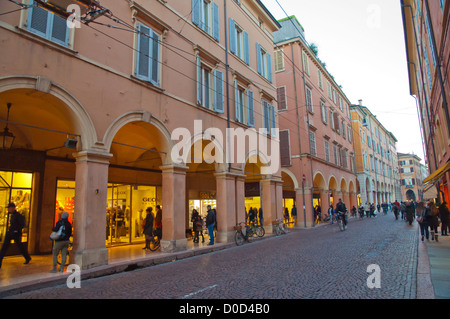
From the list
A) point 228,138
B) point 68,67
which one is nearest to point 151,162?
point 228,138

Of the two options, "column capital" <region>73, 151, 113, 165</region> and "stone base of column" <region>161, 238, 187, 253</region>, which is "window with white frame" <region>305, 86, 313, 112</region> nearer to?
"stone base of column" <region>161, 238, 187, 253</region>

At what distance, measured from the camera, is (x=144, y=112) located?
398 inches

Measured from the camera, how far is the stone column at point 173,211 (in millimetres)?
10656

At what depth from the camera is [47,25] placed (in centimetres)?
776

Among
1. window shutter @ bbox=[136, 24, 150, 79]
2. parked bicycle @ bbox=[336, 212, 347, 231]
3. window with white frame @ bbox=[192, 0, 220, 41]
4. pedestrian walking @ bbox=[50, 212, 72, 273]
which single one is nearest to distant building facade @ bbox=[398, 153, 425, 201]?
parked bicycle @ bbox=[336, 212, 347, 231]

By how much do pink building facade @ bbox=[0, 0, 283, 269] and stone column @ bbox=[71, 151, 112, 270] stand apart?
0.03 metres

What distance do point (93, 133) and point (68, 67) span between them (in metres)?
1.85

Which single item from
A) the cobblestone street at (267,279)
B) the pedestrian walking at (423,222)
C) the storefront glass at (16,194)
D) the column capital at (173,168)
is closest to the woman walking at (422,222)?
the pedestrian walking at (423,222)

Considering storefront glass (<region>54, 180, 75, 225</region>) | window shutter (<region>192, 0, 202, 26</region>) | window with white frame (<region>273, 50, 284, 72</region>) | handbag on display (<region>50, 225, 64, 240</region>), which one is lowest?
handbag on display (<region>50, 225, 64, 240</region>)

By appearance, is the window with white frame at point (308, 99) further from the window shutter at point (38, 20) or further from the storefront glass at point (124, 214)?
the window shutter at point (38, 20)

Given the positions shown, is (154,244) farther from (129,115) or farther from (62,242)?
(129,115)

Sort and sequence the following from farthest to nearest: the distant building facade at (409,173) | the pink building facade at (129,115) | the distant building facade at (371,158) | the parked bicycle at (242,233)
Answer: the distant building facade at (409,173) < the distant building facade at (371,158) < the parked bicycle at (242,233) < the pink building facade at (129,115)

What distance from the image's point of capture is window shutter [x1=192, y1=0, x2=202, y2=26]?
42.8 feet

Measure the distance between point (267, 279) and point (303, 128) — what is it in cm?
1922
